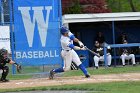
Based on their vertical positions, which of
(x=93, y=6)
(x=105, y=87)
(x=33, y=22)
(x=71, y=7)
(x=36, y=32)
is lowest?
(x=105, y=87)

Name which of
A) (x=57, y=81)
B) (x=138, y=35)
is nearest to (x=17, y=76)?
(x=57, y=81)

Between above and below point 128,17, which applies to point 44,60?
below

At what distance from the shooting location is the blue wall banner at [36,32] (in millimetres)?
18500

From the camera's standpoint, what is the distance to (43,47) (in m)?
18.6

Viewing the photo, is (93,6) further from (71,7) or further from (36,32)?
(36,32)

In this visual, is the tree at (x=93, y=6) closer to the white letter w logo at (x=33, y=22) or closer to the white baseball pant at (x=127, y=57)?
the white baseball pant at (x=127, y=57)

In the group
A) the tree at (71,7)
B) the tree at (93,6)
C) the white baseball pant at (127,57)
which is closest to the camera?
the white baseball pant at (127,57)

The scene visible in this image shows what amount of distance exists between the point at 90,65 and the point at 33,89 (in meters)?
12.2

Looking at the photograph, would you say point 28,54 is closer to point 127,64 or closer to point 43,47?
point 43,47

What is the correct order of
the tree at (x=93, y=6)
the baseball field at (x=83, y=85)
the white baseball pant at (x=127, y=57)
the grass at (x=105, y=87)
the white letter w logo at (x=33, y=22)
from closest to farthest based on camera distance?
the grass at (x=105, y=87) < the baseball field at (x=83, y=85) < the white letter w logo at (x=33, y=22) < the white baseball pant at (x=127, y=57) < the tree at (x=93, y=6)

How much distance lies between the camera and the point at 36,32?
18.5 metres

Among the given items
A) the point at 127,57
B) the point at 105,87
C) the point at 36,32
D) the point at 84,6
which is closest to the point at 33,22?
the point at 36,32

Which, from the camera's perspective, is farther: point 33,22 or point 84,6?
point 84,6

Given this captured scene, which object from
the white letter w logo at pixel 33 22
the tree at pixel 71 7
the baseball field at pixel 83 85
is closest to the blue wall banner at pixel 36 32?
the white letter w logo at pixel 33 22
